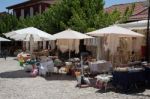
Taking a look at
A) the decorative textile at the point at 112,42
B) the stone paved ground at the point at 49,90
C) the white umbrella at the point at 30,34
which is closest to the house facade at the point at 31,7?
the white umbrella at the point at 30,34

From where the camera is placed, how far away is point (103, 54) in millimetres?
19125

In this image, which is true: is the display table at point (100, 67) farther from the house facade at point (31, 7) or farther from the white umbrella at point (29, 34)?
the house facade at point (31, 7)

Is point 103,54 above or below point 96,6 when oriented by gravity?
below

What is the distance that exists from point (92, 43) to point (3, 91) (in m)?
12.9

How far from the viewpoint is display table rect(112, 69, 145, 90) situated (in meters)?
13.1

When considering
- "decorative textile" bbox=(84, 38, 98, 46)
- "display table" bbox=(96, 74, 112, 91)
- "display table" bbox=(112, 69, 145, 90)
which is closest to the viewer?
"display table" bbox=(112, 69, 145, 90)

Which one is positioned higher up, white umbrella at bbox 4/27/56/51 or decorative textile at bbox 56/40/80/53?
white umbrella at bbox 4/27/56/51

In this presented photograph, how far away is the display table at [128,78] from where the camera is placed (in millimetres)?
13055

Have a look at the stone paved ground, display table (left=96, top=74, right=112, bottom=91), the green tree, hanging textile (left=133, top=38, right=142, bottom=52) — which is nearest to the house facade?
the green tree

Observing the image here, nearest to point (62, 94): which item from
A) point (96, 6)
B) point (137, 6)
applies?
point (96, 6)

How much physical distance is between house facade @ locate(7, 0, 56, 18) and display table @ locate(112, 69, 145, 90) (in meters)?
34.2

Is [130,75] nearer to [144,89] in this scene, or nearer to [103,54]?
[144,89]

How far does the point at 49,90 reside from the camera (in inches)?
533

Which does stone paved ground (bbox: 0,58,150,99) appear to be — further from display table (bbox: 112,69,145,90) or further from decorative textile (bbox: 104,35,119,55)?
decorative textile (bbox: 104,35,119,55)
